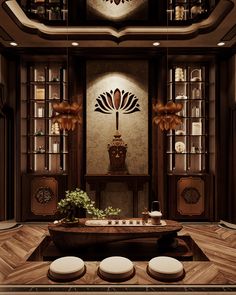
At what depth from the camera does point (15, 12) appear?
3.87m

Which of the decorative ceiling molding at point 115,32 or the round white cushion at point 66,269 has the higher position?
the decorative ceiling molding at point 115,32

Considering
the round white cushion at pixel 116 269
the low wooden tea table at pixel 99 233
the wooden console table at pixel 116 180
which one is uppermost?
the wooden console table at pixel 116 180

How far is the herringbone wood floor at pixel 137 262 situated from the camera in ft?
8.07

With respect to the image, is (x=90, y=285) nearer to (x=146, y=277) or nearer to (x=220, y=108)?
(x=146, y=277)

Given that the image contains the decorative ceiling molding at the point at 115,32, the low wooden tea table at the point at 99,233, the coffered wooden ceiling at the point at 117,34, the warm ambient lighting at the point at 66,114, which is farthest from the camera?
the decorative ceiling molding at the point at 115,32

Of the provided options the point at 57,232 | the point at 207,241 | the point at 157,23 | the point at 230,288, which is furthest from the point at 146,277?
the point at 157,23

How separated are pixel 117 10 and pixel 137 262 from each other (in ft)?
12.5

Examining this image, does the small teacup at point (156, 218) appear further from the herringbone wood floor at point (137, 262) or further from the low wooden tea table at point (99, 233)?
the herringbone wood floor at point (137, 262)

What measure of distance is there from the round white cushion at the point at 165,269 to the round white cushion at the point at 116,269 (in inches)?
7.4

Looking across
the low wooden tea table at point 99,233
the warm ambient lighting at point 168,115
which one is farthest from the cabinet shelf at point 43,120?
the warm ambient lighting at point 168,115

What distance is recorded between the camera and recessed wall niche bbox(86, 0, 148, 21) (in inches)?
181

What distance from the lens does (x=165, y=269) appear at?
2414mm

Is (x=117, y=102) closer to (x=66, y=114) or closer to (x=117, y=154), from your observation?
(x=117, y=154)

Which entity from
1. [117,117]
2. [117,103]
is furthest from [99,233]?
[117,103]
